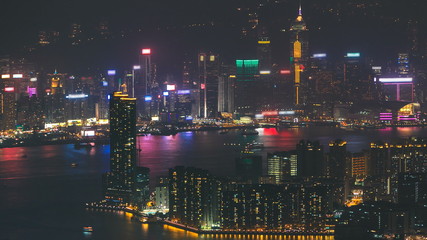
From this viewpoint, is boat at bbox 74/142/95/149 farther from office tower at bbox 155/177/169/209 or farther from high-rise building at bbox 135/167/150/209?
office tower at bbox 155/177/169/209

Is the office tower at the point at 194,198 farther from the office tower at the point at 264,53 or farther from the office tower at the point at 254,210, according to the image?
the office tower at the point at 264,53

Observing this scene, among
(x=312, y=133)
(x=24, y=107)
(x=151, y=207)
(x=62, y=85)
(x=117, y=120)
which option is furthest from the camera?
(x=62, y=85)

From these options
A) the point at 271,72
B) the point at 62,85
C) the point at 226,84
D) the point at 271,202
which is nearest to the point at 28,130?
the point at 62,85

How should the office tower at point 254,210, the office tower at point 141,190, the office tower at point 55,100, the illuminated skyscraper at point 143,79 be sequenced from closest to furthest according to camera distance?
the office tower at point 254,210 < the office tower at point 141,190 < the office tower at point 55,100 < the illuminated skyscraper at point 143,79

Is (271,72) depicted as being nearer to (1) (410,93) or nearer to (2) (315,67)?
(2) (315,67)

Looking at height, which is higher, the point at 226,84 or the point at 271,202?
the point at 226,84

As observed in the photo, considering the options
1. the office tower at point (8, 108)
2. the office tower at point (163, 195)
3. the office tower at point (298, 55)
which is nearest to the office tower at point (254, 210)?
the office tower at point (163, 195)

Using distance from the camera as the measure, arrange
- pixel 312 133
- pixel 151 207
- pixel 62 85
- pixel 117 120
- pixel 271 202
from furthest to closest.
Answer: pixel 62 85, pixel 312 133, pixel 117 120, pixel 151 207, pixel 271 202
